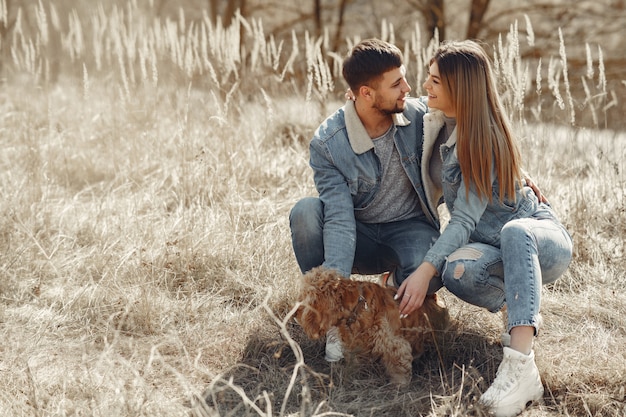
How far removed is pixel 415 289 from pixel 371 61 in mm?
952

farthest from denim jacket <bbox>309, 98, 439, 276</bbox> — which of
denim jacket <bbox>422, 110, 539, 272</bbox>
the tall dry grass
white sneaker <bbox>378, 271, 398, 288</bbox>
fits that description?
the tall dry grass

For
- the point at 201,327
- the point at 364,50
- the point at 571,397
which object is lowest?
the point at 201,327

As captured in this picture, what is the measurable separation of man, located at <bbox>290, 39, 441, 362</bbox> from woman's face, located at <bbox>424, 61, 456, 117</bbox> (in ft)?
0.47

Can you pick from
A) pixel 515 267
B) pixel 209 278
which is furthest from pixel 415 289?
pixel 209 278

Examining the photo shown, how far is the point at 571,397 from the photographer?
2.46 metres

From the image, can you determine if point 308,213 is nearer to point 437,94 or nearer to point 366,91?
point 366,91

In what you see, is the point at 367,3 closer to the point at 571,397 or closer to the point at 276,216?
the point at 276,216

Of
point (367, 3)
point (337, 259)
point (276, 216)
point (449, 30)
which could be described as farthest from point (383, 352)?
point (367, 3)

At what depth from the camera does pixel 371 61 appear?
2.84m

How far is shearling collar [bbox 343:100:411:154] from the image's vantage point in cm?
296

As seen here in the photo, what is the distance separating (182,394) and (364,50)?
1.54 metres

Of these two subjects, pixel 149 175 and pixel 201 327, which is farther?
pixel 149 175

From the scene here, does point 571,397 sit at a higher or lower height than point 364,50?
lower

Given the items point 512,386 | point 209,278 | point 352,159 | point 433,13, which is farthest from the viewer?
point 433,13
